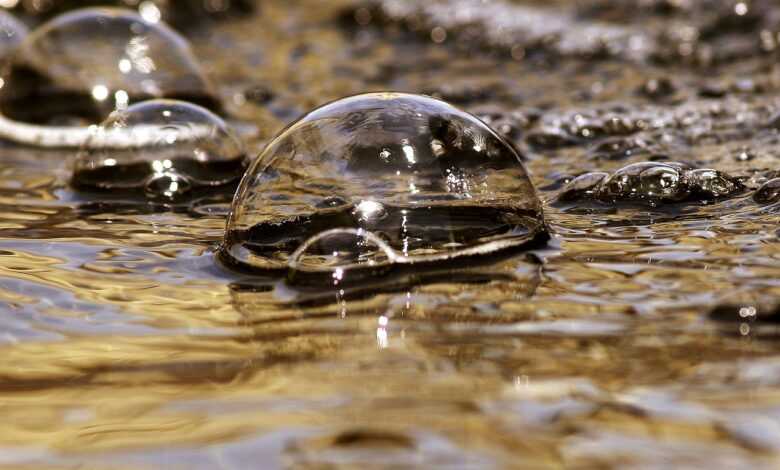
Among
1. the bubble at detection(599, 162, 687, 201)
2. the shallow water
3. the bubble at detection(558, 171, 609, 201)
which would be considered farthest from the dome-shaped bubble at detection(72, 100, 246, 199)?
the bubble at detection(599, 162, 687, 201)

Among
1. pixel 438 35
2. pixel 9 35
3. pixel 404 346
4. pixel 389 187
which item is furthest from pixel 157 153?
pixel 438 35

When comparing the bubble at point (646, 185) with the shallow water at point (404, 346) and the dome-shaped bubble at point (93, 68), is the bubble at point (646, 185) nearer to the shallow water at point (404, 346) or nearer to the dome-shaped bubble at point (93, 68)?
the shallow water at point (404, 346)

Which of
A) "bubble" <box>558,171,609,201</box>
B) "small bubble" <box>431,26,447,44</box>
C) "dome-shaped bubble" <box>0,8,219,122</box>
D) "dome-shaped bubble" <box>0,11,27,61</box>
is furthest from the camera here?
"small bubble" <box>431,26,447,44</box>

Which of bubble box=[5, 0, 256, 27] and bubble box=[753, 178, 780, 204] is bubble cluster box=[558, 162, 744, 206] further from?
bubble box=[5, 0, 256, 27]

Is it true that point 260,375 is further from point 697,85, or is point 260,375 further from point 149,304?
point 697,85

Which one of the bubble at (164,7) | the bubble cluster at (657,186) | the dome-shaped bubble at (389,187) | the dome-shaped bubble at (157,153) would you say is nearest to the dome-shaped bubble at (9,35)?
the bubble at (164,7)

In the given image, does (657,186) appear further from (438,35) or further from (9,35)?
(438,35)
